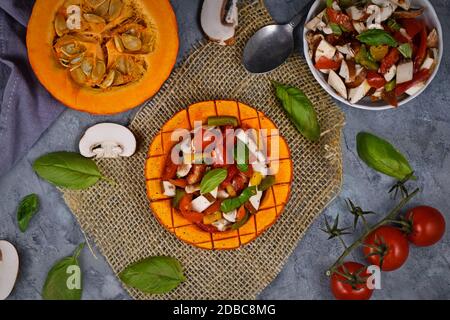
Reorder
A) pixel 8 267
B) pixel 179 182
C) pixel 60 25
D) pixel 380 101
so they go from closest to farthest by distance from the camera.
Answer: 1. pixel 60 25
2. pixel 179 182
3. pixel 380 101
4. pixel 8 267

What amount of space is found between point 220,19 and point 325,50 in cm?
42

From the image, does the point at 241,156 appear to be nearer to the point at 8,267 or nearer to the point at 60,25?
the point at 60,25

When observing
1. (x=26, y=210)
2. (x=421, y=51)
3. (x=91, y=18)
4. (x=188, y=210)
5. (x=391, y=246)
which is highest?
(x=91, y=18)

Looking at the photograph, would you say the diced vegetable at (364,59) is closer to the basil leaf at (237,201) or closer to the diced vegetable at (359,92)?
the diced vegetable at (359,92)

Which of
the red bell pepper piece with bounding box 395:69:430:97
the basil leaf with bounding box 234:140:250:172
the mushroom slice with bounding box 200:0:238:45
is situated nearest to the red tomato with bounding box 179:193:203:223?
the basil leaf with bounding box 234:140:250:172

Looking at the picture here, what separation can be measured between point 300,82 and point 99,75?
76 cm

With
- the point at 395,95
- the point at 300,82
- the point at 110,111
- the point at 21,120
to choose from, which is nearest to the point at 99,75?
the point at 110,111

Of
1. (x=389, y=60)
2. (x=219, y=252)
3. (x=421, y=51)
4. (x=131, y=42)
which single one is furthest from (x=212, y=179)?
(x=421, y=51)

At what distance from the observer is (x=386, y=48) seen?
2.04 m

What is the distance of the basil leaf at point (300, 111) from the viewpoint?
220 cm

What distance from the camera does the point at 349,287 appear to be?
7.21ft

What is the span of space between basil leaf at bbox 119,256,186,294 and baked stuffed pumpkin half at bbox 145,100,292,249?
0.54 feet

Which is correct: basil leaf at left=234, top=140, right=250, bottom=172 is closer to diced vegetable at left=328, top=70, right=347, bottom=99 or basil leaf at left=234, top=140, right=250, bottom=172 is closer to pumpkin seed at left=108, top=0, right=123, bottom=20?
diced vegetable at left=328, top=70, right=347, bottom=99
